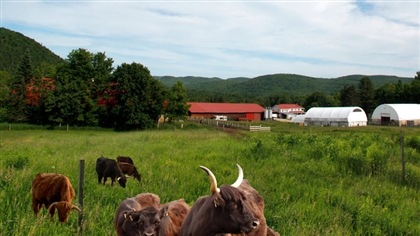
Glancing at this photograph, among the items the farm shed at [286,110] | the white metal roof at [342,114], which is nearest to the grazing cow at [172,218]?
the white metal roof at [342,114]

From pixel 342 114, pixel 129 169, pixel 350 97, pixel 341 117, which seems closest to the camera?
pixel 129 169

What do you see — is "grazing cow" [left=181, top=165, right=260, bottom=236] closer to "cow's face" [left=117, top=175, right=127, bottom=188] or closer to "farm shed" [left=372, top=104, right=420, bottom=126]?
"cow's face" [left=117, top=175, right=127, bottom=188]

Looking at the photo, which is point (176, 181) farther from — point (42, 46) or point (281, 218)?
point (42, 46)

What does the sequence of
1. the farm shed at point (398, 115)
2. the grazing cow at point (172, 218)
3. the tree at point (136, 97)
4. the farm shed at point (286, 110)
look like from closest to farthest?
1. the grazing cow at point (172, 218)
2. the tree at point (136, 97)
3. the farm shed at point (398, 115)
4. the farm shed at point (286, 110)

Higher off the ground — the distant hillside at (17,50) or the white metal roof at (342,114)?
the distant hillside at (17,50)

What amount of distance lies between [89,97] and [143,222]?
47176mm

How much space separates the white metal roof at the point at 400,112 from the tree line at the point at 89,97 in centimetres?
4596

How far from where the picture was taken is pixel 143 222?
148 inches

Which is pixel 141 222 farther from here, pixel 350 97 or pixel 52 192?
pixel 350 97

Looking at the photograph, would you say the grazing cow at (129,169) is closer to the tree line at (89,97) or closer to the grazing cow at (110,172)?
the grazing cow at (110,172)

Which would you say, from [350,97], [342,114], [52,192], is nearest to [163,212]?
[52,192]

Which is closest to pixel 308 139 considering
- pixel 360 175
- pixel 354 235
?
pixel 360 175

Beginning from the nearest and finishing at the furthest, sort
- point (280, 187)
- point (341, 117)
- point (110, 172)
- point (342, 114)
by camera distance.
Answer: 1. point (110, 172)
2. point (280, 187)
3. point (341, 117)
4. point (342, 114)

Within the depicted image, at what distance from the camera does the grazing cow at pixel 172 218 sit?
12.5ft
